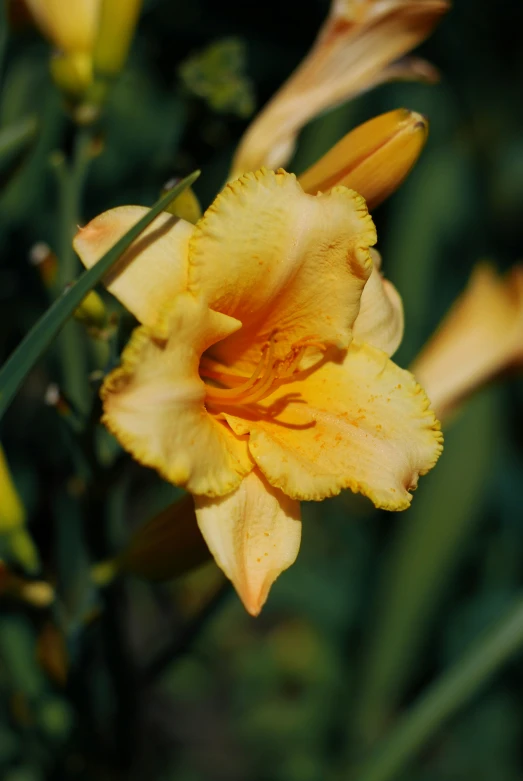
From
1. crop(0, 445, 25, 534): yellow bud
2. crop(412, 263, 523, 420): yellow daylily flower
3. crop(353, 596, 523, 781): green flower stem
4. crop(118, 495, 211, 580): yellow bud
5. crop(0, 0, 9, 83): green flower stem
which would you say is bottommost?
crop(353, 596, 523, 781): green flower stem

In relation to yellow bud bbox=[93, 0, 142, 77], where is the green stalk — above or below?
below

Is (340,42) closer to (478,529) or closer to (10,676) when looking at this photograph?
(10,676)

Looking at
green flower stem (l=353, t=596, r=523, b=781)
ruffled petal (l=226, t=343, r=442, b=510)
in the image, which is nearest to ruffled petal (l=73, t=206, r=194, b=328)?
ruffled petal (l=226, t=343, r=442, b=510)

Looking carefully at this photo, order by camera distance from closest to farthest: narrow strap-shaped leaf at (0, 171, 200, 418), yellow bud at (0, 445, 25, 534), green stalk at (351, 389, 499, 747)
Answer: narrow strap-shaped leaf at (0, 171, 200, 418)
yellow bud at (0, 445, 25, 534)
green stalk at (351, 389, 499, 747)

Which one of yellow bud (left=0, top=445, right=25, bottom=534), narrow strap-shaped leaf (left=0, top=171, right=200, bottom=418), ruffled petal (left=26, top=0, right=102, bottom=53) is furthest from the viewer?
ruffled petal (left=26, top=0, right=102, bottom=53)

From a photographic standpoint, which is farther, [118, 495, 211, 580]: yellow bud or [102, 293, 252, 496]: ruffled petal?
[118, 495, 211, 580]: yellow bud

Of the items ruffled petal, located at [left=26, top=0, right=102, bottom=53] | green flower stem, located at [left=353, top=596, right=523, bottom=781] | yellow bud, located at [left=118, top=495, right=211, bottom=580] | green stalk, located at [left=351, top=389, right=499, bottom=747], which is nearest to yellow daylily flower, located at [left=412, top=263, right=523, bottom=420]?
green flower stem, located at [left=353, top=596, right=523, bottom=781]

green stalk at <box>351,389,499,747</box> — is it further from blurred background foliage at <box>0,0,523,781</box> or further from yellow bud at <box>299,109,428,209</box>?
yellow bud at <box>299,109,428,209</box>
